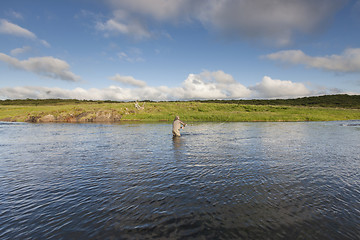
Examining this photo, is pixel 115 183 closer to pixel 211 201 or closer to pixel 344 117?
pixel 211 201

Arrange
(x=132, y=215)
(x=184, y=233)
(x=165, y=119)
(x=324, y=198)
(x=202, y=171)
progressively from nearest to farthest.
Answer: (x=184, y=233)
(x=132, y=215)
(x=324, y=198)
(x=202, y=171)
(x=165, y=119)

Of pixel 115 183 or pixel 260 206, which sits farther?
pixel 115 183

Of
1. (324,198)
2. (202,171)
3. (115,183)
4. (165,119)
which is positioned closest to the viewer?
(324,198)

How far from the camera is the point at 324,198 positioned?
8727 mm

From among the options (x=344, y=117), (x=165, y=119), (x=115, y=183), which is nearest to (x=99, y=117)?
(x=165, y=119)

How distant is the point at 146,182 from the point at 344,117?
247 ft

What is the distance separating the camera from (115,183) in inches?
422

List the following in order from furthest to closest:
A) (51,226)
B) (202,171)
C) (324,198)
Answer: (202,171) < (324,198) < (51,226)

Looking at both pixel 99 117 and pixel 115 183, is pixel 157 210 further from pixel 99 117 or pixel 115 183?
pixel 99 117

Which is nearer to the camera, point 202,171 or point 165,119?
point 202,171

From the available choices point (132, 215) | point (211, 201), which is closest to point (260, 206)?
point (211, 201)

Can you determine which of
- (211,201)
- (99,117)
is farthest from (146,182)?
(99,117)

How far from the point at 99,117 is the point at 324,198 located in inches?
2417

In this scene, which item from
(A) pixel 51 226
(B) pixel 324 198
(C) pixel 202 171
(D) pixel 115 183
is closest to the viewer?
(A) pixel 51 226
